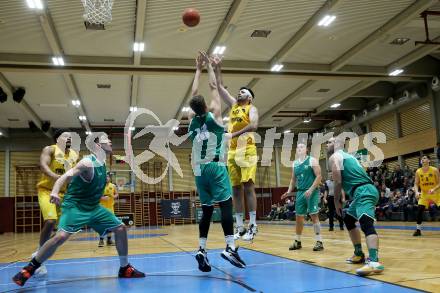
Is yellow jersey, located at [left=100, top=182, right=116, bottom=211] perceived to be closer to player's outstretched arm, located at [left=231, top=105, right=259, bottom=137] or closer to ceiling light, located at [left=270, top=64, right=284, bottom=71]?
player's outstretched arm, located at [left=231, top=105, right=259, bottom=137]

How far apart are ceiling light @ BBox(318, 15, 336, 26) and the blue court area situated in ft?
28.5

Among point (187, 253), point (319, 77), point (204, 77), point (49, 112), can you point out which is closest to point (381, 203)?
point (319, 77)

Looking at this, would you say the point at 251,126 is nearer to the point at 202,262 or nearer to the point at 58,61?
the point at 202,262

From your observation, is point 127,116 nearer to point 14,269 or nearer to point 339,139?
point 14,269

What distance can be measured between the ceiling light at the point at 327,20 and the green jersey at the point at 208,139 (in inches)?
354

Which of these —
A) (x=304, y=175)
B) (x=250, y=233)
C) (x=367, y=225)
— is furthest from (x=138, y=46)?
(x=367, y=225)

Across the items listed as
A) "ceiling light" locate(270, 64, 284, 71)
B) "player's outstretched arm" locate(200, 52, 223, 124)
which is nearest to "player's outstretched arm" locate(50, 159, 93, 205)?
"player's outstretched arm" locate(200, 52, 223, 124)

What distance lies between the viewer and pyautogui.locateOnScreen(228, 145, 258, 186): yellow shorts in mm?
6780

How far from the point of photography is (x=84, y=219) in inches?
188

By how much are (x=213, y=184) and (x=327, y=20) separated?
31.5 feet

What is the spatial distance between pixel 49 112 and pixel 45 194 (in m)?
17.9

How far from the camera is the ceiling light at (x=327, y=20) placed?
41.9 ft

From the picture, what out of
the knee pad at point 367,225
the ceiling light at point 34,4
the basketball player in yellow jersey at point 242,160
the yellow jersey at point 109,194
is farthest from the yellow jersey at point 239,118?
the ceiling light at point 34,4

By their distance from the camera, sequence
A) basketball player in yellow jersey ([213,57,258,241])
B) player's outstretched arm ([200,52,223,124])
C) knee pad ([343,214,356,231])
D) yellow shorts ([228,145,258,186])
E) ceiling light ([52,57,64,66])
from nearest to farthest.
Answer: player's outstretched arm ([200,52,223,124]), knee pad ([343,214,356,231]), basketball player in yellow jersey ([213,57,258,241]), yellow shorts ([228,145,258,186]), ceiling light ([52,57,64,66])
